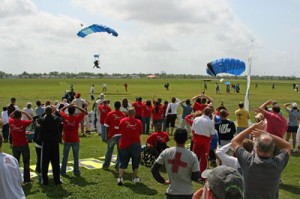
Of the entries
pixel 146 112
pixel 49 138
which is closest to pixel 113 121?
pixel 49 138

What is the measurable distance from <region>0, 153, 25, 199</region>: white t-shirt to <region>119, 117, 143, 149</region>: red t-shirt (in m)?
4.49

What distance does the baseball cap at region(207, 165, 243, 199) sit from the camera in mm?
2688

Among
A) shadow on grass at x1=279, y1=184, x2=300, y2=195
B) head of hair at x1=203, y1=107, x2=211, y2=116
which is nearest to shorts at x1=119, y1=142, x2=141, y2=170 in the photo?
head of hair at x1=203, y1=107, x2=211, y2=116

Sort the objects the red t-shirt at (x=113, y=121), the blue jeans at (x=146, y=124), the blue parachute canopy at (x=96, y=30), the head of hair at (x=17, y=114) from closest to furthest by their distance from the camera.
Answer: the head of hair at (x=17, y=114) → the red t-shirt at (x=113, y=121) → the blue jeans at (x=146, y=124) → the blue parachute canopy at (x=96, y=30)

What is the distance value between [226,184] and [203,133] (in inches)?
254

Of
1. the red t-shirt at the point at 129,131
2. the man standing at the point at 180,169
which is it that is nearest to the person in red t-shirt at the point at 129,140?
the red t-shirt at the point at 129,131

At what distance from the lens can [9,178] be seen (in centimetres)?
446

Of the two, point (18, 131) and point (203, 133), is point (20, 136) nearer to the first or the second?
point (18, 131)

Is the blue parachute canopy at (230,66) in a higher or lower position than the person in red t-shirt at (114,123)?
higher

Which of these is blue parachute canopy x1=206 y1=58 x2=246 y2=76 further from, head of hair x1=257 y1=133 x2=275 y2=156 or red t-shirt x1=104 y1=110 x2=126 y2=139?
head of hair x1=257 y1=133 x2=275 y2=156

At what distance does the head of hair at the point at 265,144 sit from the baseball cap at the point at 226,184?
3.84 feet

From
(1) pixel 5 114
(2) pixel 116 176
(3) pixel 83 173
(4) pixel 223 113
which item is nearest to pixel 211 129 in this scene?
(4) pixel 223 113

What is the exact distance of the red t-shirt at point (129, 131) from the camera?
891cm

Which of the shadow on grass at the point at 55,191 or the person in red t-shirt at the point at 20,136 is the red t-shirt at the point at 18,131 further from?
the shadow on grass at the point at 55,191
